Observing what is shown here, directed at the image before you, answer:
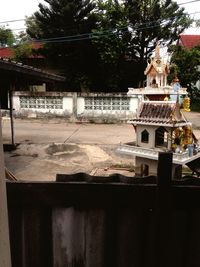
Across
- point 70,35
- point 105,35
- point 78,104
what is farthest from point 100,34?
point 78,104

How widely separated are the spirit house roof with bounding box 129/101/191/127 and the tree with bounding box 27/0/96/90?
14851mm

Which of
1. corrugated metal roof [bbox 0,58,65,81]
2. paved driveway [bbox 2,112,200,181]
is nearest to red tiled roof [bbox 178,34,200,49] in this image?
paved driveway [bbox 2,112,200,181]

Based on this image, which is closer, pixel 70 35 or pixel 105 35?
pixel 105 35

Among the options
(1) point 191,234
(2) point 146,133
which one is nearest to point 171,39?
(2) point 146,133

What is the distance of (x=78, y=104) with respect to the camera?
14.5m

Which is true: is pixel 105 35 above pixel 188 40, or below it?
below

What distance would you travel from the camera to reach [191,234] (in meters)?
1.80

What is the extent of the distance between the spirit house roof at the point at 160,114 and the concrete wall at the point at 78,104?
879 centimetres

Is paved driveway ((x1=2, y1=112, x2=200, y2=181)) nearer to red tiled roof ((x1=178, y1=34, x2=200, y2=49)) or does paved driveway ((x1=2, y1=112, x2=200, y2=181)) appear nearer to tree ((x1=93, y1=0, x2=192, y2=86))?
tree ((x1=93, y1=0, x2=192, y2=86))

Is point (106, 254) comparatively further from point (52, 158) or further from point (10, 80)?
point (10, 80)

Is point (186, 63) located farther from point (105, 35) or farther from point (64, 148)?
point (64, 148)

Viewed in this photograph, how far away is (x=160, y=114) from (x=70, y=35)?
15.9m

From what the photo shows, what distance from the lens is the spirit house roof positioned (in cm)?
482

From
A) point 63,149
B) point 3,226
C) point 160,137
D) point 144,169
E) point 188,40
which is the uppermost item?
point 188,40
